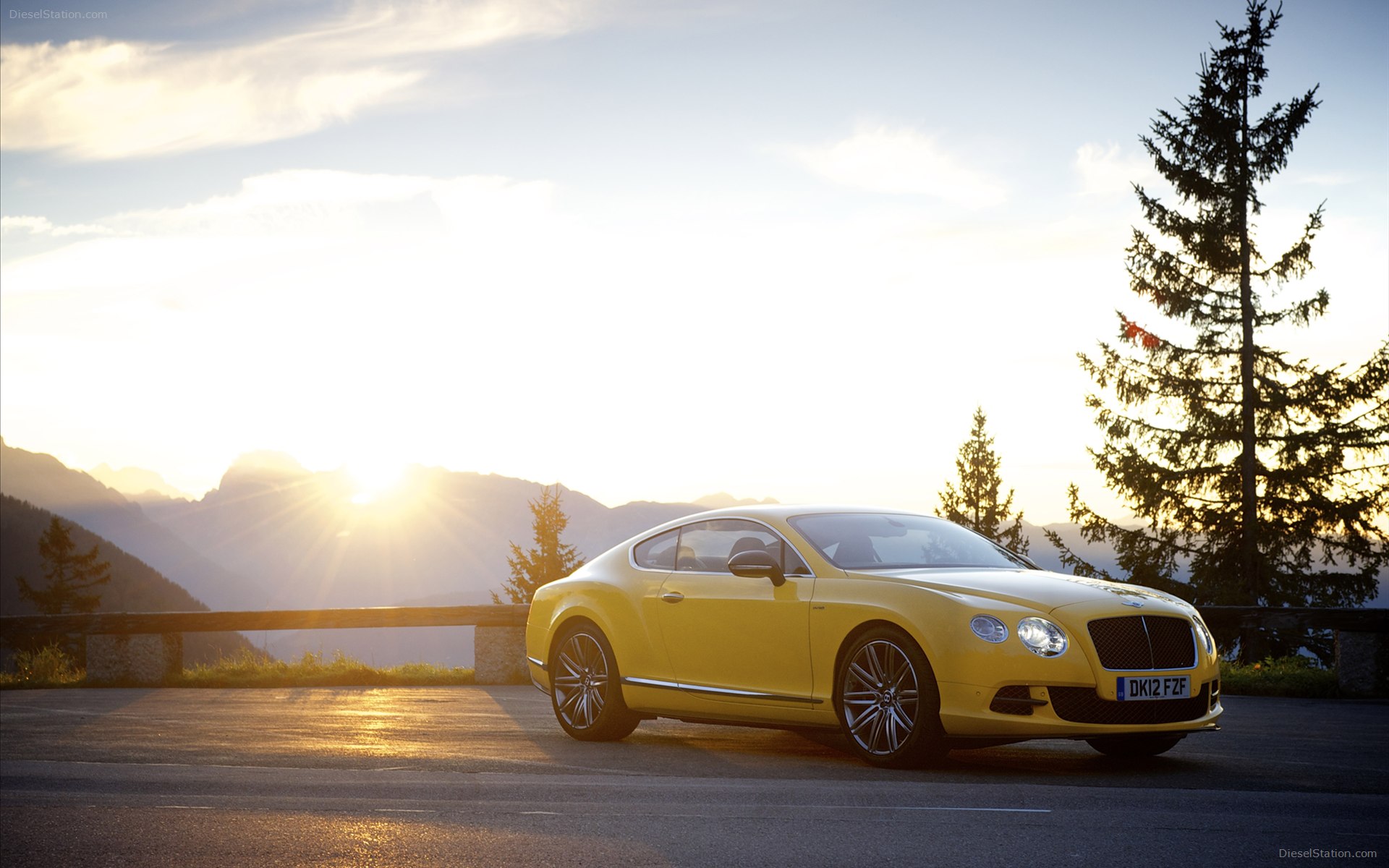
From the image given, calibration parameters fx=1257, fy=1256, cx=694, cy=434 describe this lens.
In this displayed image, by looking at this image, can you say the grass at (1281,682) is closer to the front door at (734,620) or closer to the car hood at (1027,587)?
the car hood at (1027,587)

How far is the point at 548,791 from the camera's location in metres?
7.08

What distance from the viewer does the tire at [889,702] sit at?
24.3ft

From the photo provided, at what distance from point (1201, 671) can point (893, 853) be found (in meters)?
3.26

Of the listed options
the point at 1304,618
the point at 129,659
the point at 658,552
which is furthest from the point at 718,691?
the point at 129,659

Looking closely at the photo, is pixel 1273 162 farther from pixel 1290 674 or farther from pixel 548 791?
pixel 548 791

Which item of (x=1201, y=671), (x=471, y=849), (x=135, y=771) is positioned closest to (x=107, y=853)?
(x=471, y=849)

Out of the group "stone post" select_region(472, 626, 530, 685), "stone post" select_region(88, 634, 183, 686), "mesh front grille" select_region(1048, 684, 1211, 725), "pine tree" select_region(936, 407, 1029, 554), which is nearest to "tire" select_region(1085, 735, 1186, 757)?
"mesh front grille" select_region(1048, 684, 1211, 725)

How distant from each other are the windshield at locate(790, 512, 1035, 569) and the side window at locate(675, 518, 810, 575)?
186mm

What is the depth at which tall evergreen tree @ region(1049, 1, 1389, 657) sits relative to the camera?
28.2 metres

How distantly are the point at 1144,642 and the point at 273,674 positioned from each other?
1227 centimetres

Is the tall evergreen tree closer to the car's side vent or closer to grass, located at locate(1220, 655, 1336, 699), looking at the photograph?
grass, located at locate(1220, 655, 1336, 699)

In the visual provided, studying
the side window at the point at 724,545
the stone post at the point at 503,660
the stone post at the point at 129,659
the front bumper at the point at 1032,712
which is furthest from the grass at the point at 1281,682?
the stone post at the point at 129,659

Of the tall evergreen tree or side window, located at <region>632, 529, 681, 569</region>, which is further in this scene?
the tall evergreen tree

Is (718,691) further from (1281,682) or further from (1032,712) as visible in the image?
(1281,682)
